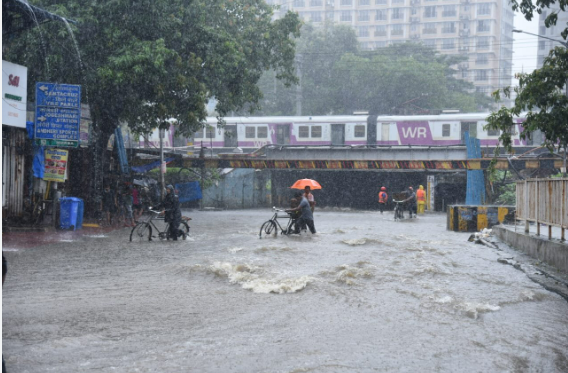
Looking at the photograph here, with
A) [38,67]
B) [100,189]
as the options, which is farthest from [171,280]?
[100,189]

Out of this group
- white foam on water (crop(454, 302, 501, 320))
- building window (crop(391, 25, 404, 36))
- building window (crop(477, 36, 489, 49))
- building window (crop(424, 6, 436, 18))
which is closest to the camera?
white foam on water (crop(454, 302, 501, 320))

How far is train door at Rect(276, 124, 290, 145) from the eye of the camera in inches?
1581

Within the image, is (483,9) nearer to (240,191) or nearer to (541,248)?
(240,191)

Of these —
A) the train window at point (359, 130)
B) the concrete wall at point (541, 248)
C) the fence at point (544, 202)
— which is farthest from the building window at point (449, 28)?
the fence at point (544, 202)

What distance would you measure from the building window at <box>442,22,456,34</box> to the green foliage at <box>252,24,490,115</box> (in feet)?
128

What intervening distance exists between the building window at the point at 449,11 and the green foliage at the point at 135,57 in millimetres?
91126

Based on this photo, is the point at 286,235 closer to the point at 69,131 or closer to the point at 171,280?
the point at 69,131

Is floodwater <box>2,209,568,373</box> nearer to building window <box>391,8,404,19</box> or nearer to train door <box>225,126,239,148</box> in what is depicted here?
train door <box>225,126,239,148</box>

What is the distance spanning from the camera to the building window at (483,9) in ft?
343

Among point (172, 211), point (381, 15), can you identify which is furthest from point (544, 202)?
point (381, 15)

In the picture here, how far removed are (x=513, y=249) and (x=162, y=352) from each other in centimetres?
1158

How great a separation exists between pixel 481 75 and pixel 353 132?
7627 centimetres

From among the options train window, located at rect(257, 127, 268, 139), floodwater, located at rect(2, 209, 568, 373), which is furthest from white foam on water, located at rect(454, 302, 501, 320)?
train window, located at rect(257, 127, 268, 139)

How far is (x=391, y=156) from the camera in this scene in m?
35.8
